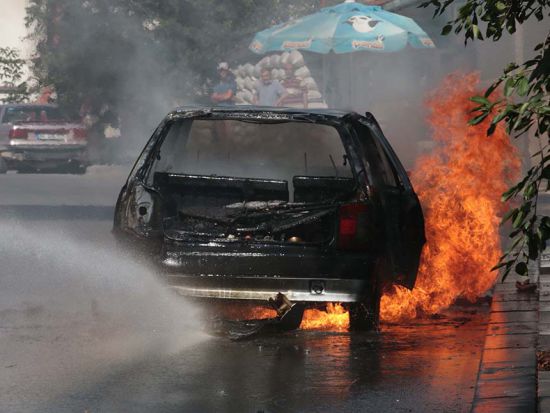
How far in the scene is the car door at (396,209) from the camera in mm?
9148

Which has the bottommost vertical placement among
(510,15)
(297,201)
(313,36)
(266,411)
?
(266,411)

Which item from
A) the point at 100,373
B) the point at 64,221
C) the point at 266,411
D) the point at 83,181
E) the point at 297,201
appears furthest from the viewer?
the point at 83,181

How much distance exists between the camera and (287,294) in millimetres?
8773

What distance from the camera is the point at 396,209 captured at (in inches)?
370

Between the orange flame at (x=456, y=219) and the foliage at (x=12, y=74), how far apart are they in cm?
2506

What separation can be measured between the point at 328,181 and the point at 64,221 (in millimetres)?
8460

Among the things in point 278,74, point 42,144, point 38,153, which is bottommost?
point 38,153

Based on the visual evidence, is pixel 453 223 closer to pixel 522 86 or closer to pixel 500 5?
pixel 500 5

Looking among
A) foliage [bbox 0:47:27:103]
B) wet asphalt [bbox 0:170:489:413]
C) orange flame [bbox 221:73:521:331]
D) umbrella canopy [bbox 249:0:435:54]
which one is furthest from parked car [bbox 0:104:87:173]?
wet asphalt [bbox 0:170:489:413]

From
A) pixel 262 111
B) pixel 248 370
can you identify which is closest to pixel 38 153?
pixel 262 111

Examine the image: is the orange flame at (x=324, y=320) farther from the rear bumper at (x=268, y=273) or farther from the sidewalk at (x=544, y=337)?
the sidewalk at (x=544, y=337)

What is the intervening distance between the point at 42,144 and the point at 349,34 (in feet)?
26.9

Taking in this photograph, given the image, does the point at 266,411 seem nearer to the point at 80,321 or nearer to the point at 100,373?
the point at 100,373

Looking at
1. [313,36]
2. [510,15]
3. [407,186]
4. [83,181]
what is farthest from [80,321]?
[83,181]
